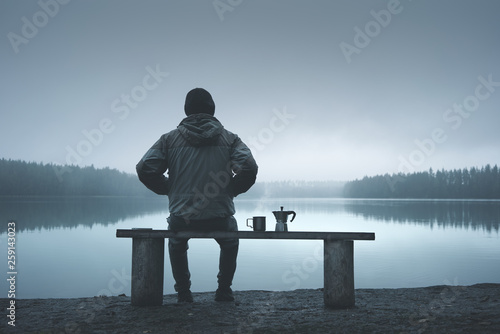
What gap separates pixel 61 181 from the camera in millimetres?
142875

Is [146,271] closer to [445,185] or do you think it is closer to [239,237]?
[239,237]

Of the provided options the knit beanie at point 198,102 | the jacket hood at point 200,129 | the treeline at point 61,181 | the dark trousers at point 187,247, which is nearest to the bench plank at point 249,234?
the dark trousers at point 187,247

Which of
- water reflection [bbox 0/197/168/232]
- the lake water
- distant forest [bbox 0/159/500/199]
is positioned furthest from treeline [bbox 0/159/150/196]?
the lake water

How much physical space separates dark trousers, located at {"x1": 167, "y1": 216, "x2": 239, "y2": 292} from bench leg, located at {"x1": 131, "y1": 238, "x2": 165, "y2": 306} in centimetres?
21

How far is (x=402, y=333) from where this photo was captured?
12.1 ft

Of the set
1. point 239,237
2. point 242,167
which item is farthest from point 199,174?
point 239,237

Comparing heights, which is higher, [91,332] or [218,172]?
[218,172]

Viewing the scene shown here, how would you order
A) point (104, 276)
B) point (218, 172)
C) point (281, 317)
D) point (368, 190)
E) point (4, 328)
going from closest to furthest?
point (4, 328) < point (281, 317) < point (218, 172) < point (104, 276) < point (368, 190)

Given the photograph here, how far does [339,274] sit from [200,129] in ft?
8.20

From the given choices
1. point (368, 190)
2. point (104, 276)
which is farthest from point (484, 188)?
point (104, 276)

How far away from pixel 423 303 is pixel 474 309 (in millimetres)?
676

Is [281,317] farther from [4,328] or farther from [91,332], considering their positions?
[4,328]

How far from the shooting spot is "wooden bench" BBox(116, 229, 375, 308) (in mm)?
4801

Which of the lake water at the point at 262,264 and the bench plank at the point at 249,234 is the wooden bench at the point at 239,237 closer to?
the bench plank at the point at 249,234
